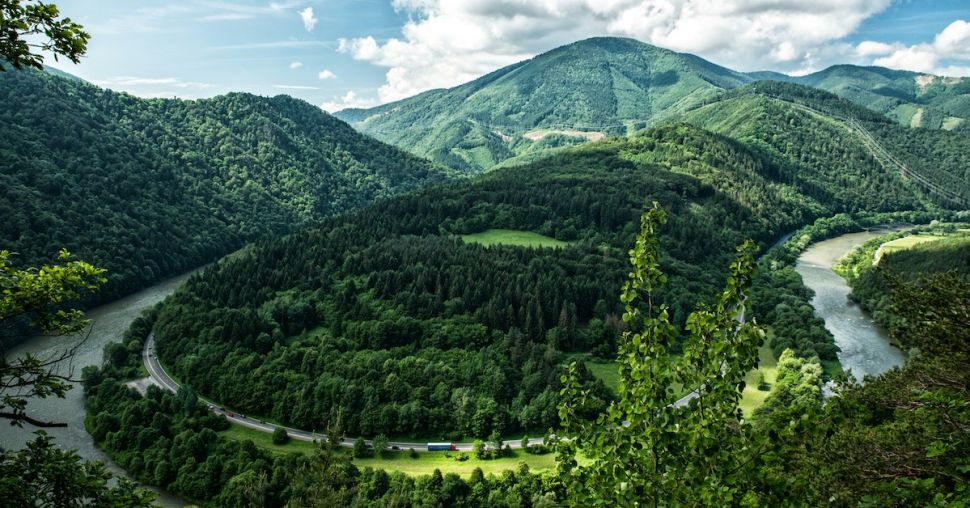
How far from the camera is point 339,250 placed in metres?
129

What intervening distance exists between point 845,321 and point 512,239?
79096mm

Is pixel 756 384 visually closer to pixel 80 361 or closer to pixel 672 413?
pixel 672 413

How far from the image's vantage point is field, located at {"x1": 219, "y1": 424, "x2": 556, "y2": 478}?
66.9 m

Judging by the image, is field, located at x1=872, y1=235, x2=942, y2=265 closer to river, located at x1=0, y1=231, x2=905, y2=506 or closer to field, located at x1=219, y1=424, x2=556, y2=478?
river, located at x1=0, y1=231, x2=905, y2=506

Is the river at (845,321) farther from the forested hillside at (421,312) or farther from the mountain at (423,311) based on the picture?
the mountain at (423,311)

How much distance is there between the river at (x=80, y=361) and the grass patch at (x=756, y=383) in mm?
77143

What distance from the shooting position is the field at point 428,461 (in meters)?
66.9

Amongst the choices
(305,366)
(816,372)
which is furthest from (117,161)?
(816,372)

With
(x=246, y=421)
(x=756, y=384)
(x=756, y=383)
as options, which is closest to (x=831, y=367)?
(x=756, y=383)

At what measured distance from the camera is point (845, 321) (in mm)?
113750

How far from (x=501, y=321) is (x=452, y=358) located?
14503 millimetres

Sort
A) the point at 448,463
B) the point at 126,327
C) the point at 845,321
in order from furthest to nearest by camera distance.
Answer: the point at 845,321 < the point at 126,327 < the point at 448,463

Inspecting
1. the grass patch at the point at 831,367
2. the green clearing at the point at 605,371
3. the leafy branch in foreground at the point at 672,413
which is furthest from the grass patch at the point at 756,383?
the leafy branch in foreground at the point at 672,413

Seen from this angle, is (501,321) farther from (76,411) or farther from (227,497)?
(76,411)
